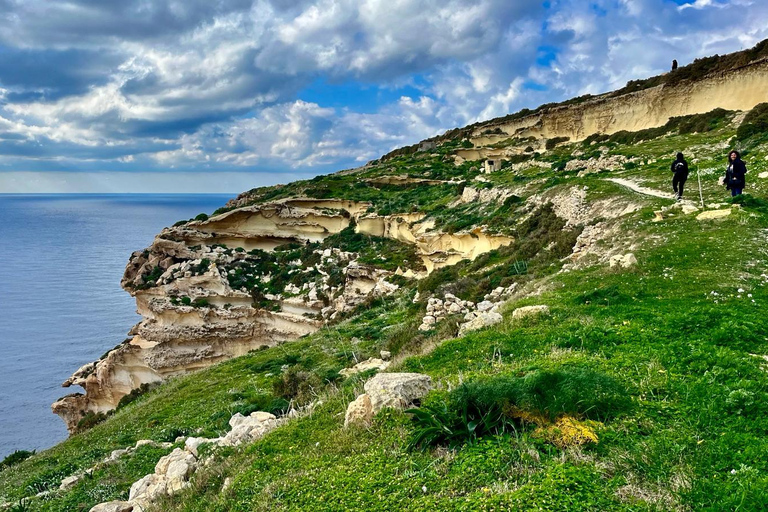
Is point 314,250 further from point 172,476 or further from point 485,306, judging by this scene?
point 172,476

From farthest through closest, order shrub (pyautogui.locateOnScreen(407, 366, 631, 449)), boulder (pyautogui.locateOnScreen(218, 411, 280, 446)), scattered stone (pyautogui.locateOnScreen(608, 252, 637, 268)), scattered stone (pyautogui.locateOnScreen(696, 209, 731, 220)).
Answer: scattered stone (pyautogui.locateOnScreen(696, 209, 731, 220)), scattered stone (pyautogui.locateOnScreen(608, 252, 637, 268)), boulder (pyautogui.locateOnScreen(218, 411, 280, 446)), shrub (pyautogui.locateOnScreen(407, 366, 631, 449))

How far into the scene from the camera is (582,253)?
47.2 ft

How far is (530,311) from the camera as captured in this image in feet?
31.2

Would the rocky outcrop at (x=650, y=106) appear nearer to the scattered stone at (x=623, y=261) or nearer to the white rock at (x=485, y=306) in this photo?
the scattered stone at (x=623, y=261)

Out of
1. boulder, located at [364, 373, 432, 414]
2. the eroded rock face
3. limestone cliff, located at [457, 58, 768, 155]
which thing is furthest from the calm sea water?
limestone cliff, located at [457, 58, 768, 155]

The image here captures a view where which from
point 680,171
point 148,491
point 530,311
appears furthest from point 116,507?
point 680,171

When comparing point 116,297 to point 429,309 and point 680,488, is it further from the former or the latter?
point 680,488

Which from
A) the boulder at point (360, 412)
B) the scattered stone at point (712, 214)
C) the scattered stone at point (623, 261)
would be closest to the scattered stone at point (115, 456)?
the boulder at point (360, 412)

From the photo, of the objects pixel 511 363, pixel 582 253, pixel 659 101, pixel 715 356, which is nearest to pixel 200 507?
pixel 511 363

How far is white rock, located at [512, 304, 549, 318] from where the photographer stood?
9383mm

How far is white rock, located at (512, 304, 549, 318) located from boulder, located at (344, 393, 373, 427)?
15.0ft

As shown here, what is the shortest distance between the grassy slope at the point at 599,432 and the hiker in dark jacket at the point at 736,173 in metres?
1.04

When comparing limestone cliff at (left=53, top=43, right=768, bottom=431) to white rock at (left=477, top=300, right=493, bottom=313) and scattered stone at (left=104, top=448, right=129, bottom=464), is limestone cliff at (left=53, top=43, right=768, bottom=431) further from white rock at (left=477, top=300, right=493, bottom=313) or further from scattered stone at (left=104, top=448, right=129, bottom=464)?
scattered stone at (left=104, top=448, right=129, bottom=464)

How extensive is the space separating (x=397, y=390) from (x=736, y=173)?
1367cm
